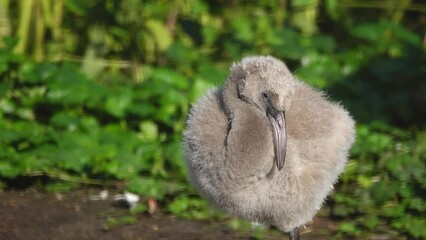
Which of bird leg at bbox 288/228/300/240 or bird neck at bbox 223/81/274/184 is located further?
bird leg at bbox 288/228/300/240

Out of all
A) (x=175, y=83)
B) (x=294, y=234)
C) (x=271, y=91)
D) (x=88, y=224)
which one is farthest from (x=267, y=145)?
(x=175, y=83)

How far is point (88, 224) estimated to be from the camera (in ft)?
21.2

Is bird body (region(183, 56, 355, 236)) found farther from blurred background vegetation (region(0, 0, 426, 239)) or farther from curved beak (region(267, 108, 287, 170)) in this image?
blurred background vegetation (region(0, 0, 426, 239))

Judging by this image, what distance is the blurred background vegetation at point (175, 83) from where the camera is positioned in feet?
21.6

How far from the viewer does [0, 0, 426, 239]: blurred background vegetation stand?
6.60 meters

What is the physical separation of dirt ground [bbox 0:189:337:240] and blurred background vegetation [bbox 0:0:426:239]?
115mm

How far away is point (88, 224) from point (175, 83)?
128 centimetres

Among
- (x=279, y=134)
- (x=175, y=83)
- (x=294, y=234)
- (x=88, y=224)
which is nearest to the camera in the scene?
(x=279, y=134)

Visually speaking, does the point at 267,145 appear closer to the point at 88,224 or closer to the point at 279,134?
the point at 279,134

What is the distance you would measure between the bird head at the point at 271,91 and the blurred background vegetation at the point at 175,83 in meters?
1.36

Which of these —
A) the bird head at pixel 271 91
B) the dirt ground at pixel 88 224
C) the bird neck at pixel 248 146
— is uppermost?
the bird head at pixel 271 91

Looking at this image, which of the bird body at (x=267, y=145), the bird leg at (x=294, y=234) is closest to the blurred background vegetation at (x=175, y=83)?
the bird leg at (x=294, y=234)

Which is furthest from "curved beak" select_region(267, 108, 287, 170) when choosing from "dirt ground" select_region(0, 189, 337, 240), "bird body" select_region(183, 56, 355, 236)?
"dirt ground" select_region(0, 189, 337, 240)

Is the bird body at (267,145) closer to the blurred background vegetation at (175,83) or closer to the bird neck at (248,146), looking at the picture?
the bird neck at (248,146)
